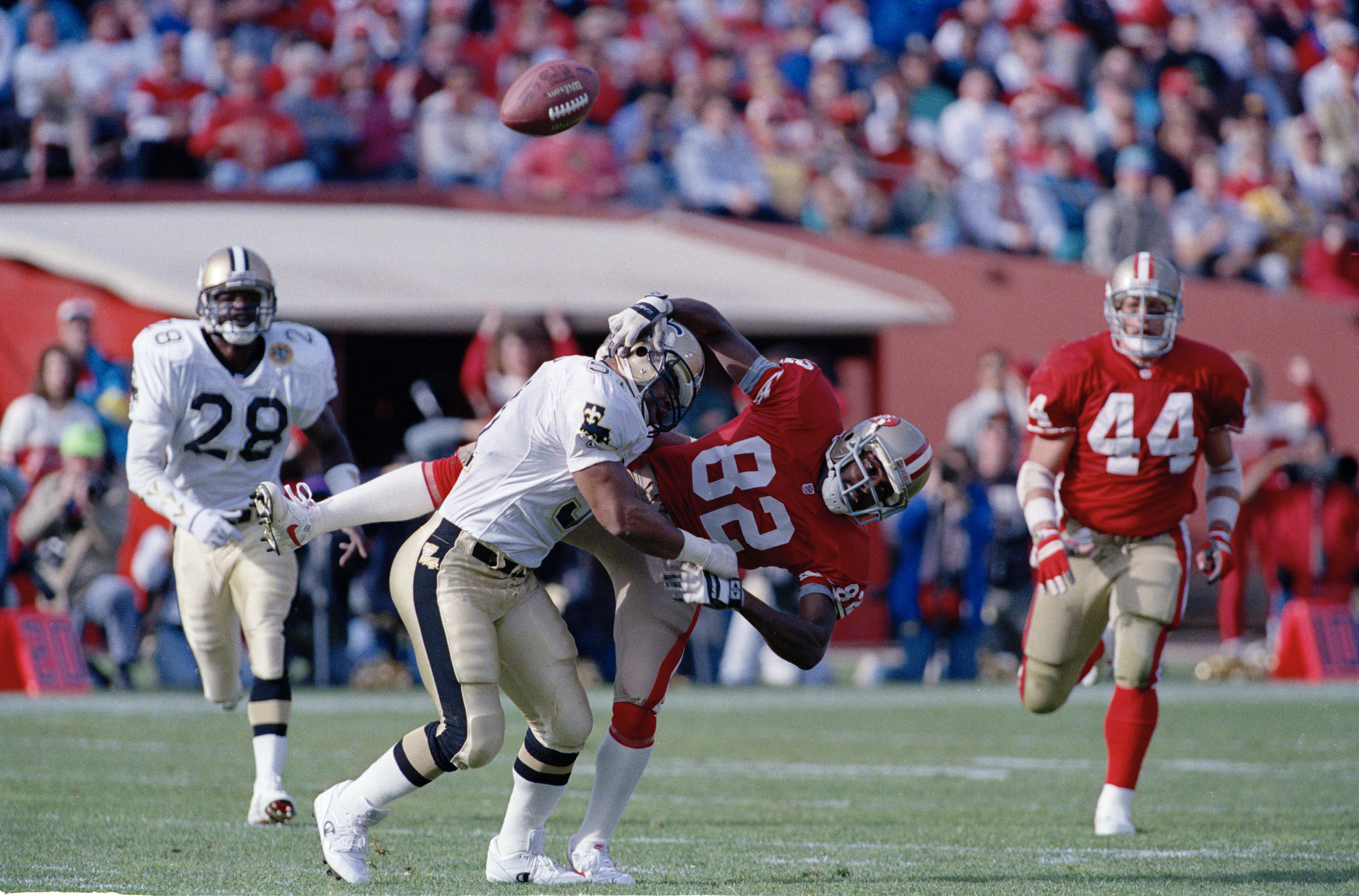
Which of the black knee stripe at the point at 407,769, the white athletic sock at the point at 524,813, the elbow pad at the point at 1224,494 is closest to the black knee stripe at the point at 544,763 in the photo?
the white athletic sock at the point at 524,813

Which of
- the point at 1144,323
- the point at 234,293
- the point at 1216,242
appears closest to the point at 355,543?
the point at 234,293

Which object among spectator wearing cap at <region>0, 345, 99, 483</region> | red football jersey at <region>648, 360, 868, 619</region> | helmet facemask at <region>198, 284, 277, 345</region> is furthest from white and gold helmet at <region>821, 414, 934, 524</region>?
spectator wearing cap at <region>0, 345, 99, 483</region>

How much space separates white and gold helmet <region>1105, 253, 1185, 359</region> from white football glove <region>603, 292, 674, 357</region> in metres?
1.62

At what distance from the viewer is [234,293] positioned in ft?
18.1

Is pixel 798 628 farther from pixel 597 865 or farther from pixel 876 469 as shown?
pixel 597 865

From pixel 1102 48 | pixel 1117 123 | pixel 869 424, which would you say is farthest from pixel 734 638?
pixel 1102 48

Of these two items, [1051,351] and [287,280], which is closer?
[1051,351]

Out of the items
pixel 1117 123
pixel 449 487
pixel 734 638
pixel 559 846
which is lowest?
pixel 734 638

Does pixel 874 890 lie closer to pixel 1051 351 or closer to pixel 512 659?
pixel 512 659

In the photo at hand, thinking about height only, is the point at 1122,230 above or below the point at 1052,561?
above

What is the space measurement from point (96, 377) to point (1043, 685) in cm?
637

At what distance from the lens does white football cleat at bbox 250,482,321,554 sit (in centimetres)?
437

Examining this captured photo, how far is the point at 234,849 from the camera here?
4586 millimetres

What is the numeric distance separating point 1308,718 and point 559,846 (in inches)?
186
